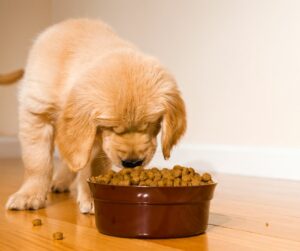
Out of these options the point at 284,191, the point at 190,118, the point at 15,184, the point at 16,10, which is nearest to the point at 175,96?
the point at 284,191

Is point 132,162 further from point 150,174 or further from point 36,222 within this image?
point 36,222

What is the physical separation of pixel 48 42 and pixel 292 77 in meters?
1.63

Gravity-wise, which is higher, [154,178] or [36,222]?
[154,178]

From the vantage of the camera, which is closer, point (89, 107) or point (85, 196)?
point (89, 107)

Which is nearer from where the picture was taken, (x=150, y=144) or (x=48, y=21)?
(x=150, y=144)

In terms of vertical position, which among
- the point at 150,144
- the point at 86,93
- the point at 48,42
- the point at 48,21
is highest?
the point at 48,21

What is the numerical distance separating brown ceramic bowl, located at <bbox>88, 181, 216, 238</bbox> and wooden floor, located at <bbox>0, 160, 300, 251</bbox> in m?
0.03

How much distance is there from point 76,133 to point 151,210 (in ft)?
1.69

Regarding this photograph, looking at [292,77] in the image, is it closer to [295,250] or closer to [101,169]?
[101,169]

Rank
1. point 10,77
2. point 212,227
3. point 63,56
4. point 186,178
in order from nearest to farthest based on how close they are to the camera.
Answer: point 186,178 → point 212,227 → point 63,56 → point 10,77

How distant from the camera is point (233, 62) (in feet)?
12.3

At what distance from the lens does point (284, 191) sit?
282 cm

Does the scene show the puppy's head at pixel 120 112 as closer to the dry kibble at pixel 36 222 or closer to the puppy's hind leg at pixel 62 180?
the dry kibble at pixel 36 222

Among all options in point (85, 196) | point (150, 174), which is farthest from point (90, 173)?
point (150, 174)
